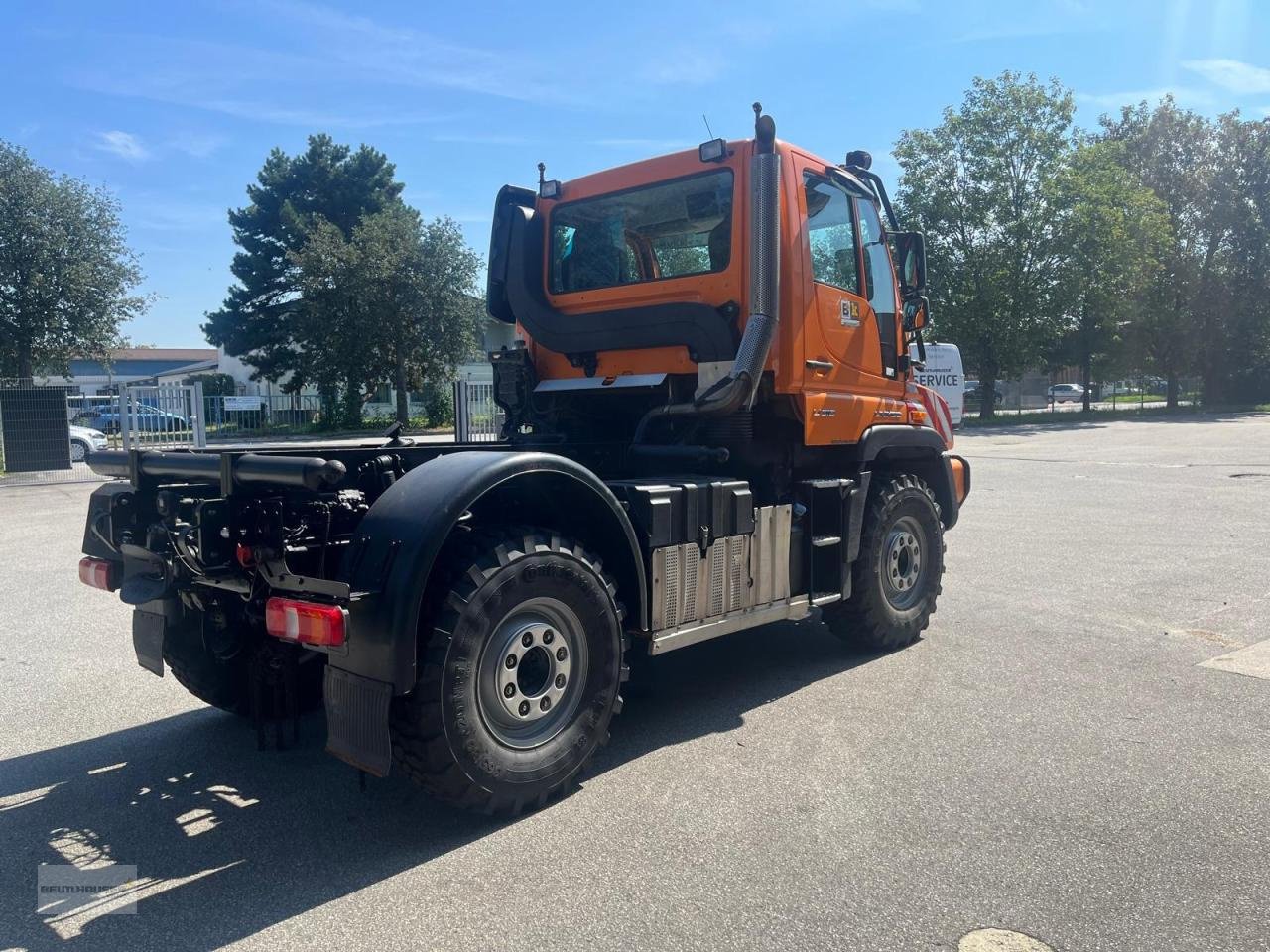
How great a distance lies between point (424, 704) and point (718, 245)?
3.40m

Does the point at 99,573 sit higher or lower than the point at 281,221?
lower

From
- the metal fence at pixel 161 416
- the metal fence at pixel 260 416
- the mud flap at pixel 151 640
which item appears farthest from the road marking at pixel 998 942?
the metal fence at pixel 260 416

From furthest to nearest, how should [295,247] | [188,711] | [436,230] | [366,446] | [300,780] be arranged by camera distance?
1. [295,247]
2. [436,230]
3. [188,711]
4. [366,446]
5. [300,780]

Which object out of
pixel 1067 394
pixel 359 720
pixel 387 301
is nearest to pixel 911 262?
pixel 359 720

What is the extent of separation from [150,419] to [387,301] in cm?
1702

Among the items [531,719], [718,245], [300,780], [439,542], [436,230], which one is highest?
[436,230]

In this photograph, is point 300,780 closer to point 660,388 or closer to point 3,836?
point 3,836

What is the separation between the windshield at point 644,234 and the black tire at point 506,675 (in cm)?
248

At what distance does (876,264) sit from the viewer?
21.5ft

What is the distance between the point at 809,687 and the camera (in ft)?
18.9

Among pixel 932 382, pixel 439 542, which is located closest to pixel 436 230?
pixel 932 382

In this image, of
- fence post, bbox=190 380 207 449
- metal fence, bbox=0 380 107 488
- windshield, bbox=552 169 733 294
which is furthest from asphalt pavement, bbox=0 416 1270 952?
metal fence, bbox=0 380 107 488

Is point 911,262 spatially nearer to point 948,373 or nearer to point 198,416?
point 198,416

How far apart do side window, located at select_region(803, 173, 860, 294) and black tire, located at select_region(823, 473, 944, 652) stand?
1.45 metres
